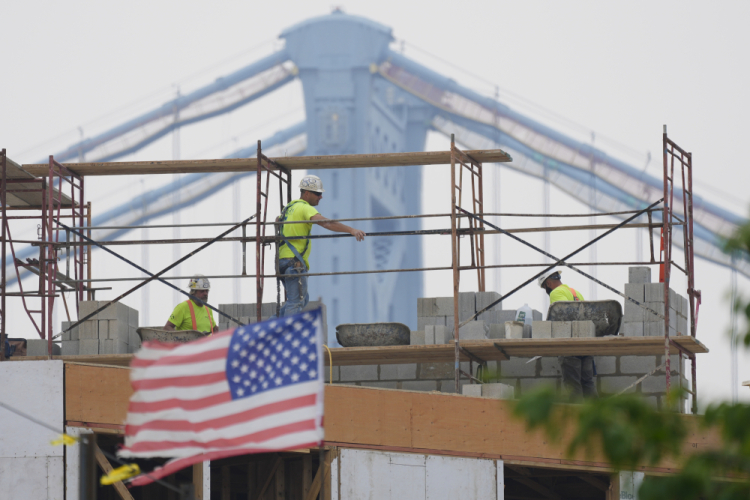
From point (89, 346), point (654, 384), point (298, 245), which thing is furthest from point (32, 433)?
point (654, 384)

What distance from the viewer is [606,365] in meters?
15.7

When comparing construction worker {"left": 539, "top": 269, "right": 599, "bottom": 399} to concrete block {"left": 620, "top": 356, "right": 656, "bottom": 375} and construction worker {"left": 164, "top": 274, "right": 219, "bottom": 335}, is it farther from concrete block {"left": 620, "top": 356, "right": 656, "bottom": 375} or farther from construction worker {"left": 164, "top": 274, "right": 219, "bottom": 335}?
construction worker {"left": 164, "top": 274, "right": 219, "bottom": 335}

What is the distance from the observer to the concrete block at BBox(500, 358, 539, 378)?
52.1 ft

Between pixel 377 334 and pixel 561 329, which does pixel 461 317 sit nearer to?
pixel 377 334

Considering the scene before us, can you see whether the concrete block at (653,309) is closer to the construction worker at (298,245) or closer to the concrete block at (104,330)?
the construction worker at (298,245)

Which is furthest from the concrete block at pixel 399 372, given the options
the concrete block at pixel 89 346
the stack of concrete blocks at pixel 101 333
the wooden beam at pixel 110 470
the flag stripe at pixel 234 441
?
the flag stripe at pixel 234 441

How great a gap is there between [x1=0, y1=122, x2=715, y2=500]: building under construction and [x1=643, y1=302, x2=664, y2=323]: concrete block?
28 mm

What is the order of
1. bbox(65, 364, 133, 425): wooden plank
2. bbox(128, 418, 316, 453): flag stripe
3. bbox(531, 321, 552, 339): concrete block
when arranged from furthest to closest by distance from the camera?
bbox(531, 321, 552, 339): concrete block → bbox(65, 364, 133, 425): wooden plank → bbox(128, 418, 316, 453): flag stripe

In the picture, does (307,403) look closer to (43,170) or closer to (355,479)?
(355,479)

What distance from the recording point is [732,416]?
5.83 m

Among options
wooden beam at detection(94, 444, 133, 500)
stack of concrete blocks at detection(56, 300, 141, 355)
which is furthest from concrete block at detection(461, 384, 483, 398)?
stack of concrete blocks at detection(56, 300, 141, 355)

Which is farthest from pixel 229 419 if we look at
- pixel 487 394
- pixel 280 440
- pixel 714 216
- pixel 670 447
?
pixel 714 216

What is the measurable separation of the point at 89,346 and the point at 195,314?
1.45 m

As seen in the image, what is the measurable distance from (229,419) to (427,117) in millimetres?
60653
